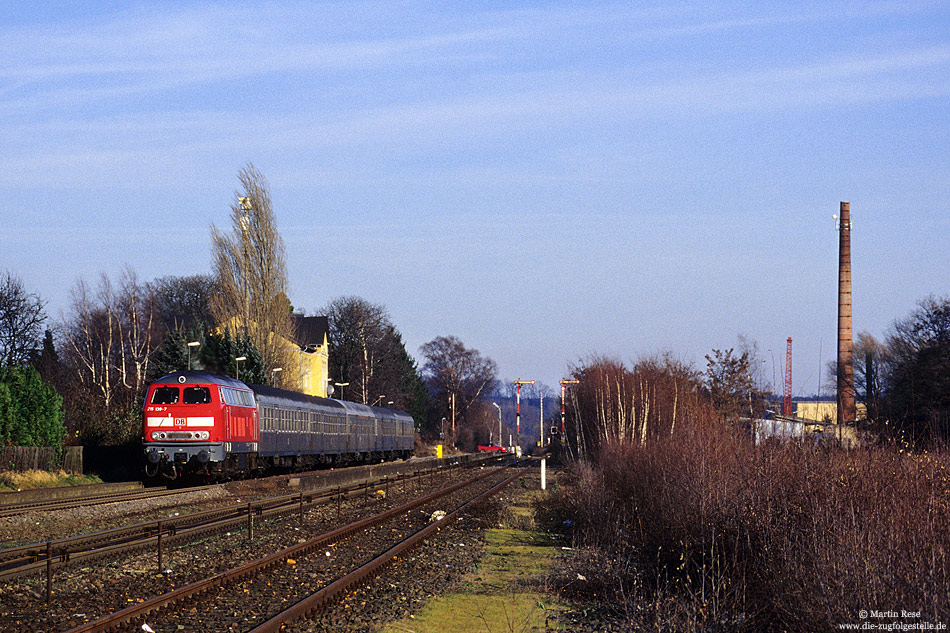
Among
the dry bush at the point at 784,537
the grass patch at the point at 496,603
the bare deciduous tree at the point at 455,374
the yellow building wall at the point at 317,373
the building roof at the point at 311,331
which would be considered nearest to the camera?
the dry bush at the point at 784,537

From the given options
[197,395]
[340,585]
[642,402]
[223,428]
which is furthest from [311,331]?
[340,585]

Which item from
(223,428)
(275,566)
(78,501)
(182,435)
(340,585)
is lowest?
(78,501)

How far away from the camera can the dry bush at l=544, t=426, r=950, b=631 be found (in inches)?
302

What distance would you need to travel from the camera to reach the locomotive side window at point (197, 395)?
2891 centimetres

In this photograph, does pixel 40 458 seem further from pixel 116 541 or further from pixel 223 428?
pixel 116 541

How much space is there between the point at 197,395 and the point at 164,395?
1.30 m

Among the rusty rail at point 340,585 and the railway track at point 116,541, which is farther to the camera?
the railway track at point 116,541

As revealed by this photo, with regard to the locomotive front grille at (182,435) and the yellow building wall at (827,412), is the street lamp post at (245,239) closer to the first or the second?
the locomotive front grille at (182,435)

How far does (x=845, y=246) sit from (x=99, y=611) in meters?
46.2

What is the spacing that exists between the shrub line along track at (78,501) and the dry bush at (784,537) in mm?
12314

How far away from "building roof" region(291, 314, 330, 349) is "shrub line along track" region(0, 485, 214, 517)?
221 feet

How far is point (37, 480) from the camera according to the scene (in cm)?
3020

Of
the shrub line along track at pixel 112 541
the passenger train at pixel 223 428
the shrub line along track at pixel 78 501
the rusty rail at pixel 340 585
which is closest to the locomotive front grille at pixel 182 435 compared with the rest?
the passenger train at pixel 223 428

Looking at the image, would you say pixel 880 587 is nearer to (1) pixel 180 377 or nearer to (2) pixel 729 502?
(2) pixel 729 502
